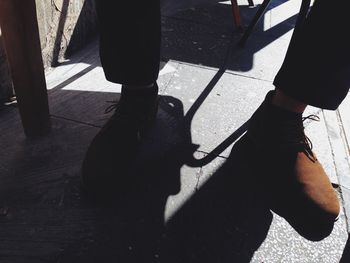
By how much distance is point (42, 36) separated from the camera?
1644 millimetres

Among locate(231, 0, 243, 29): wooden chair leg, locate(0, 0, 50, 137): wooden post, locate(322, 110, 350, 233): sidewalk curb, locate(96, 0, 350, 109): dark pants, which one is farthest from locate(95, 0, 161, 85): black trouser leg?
locate(231, 0, 243, 29): wooden chair leg

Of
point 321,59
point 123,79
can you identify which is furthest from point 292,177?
point 123,79

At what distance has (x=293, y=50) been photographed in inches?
40.6

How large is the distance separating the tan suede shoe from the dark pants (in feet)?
0.38

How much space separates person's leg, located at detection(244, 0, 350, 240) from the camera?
94 centimetres

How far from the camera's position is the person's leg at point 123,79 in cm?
104

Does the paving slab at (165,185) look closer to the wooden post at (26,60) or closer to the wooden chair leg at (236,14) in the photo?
the wooden post at (26,60)

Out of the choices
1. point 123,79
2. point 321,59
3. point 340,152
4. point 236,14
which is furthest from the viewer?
point 236,14

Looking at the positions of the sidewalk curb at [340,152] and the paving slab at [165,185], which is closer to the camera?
the paving slab at [165,185]

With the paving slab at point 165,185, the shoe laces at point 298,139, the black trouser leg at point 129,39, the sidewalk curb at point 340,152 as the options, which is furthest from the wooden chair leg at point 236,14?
the shoe laces at point 298,139

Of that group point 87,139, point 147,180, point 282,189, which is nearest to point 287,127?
point 282,189

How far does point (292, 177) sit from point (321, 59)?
37 centimetres

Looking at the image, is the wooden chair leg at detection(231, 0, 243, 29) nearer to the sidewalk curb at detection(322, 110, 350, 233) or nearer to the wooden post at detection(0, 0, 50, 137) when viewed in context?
the sidewalk curb at detection(322, 110, 350, 233)

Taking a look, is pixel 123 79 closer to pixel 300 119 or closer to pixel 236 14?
pixel 300 119
